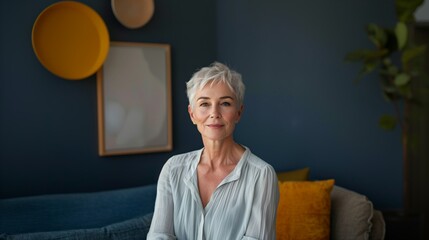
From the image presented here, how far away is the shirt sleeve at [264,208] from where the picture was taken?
4.84ft

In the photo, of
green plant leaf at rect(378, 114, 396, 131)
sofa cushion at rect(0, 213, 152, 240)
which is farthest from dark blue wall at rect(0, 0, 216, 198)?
green plant leaf at rect(378, 114, 396, 131)

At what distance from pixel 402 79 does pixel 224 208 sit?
1.60 m

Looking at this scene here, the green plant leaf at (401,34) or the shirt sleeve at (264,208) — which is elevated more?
the green plant leaf at (401,34)

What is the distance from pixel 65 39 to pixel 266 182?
1669mm

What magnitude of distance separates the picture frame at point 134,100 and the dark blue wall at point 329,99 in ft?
2.48

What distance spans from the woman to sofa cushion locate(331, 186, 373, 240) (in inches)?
36.6

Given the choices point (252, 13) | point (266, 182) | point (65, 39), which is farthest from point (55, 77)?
point (266, 182)

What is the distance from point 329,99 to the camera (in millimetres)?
2820

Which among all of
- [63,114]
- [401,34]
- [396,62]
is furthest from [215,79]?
[396,62]

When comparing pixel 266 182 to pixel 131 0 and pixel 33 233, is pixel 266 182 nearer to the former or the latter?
pixel 33 233

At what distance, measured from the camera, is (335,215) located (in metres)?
2.37

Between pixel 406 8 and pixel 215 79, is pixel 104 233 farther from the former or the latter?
pixel 406 8

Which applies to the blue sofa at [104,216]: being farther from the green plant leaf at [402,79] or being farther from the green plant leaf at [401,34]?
the green plant leaf at [401,34]

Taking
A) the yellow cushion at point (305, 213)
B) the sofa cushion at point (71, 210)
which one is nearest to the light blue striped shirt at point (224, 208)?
the yellow cushion at point (305, 213)
